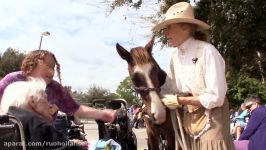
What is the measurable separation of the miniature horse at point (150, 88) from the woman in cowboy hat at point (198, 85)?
110mm

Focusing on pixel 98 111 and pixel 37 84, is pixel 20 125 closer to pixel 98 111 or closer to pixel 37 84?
pixel 37 84

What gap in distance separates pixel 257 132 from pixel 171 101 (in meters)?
2.53

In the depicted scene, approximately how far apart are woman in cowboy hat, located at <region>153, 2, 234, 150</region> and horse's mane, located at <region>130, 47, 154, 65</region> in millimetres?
282

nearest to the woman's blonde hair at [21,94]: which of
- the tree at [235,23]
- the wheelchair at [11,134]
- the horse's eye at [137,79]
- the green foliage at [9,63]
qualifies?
the wheelchair at [11,134]

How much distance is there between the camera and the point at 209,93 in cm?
384

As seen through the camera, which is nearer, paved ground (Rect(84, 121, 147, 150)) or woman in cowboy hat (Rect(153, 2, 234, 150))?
woman in cowboy hat (Rect(153, 2, 234, 150))

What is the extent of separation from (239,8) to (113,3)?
102 inches

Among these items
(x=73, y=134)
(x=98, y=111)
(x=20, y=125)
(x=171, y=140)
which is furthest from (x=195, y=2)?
(x=20, y=125)

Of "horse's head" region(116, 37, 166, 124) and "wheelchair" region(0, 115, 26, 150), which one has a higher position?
"horse's head" region(116, 37, 166, 124)

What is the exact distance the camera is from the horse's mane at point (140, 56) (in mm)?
4453

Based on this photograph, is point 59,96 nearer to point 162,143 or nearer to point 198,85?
point 162,143

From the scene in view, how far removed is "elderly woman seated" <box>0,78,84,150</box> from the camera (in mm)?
3777

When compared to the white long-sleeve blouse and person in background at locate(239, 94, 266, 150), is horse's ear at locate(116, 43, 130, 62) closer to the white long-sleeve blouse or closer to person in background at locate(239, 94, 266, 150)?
the white long-sleeve blouse

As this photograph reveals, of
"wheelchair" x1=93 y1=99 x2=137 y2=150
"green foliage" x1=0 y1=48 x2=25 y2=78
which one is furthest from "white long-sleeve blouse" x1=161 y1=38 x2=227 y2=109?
"green foliage" x1=0 y1=48 x2=25 y2=78
